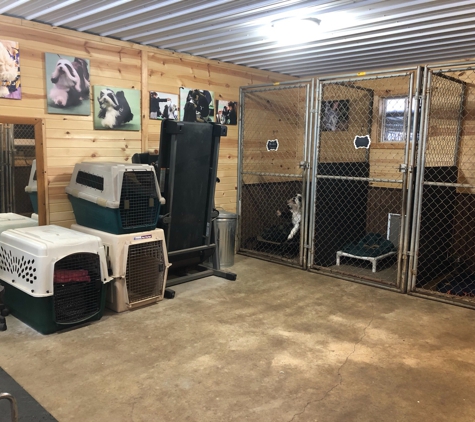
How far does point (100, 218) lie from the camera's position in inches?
146

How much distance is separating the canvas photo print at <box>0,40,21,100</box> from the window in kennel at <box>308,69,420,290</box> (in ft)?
9.61

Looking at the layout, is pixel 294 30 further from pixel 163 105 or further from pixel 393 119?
pixel 393 119

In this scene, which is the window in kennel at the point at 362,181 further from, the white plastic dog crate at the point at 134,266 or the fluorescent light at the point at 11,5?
the fluorescent light at the point at 11,5

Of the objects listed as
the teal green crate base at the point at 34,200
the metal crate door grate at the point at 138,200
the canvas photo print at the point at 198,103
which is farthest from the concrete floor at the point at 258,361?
the canvas photo print at the point at 198,103

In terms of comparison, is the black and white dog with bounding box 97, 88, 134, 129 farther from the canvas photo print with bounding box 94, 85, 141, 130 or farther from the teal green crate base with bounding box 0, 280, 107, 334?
the teal green crate base with bounding box 0, 280, 107, 334

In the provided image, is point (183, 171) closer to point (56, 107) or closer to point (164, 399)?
point (56, 107)

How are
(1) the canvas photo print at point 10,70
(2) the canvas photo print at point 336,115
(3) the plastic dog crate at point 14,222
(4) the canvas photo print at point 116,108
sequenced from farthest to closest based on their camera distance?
(2) the canvas photo print at point 336,115 < (4) the canvas photo print at point 116,108 < (3) the plastic dog crate at point 14,222 < (1) the canvas photo print at point 10,70

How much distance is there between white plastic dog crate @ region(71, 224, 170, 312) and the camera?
3.58 meters

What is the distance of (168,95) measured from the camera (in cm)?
488

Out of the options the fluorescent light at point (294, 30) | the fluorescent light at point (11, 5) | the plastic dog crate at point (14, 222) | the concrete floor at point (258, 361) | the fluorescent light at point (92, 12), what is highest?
the fluorescent light at point (294, 30)

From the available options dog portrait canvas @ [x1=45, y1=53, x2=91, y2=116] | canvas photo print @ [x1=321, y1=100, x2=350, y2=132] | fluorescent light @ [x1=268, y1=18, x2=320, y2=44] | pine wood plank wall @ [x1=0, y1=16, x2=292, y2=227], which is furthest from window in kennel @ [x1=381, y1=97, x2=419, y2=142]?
dog portrait canvas @ [x1=45, y1=53, x2=91, y2=116]

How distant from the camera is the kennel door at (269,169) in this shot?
215 inches

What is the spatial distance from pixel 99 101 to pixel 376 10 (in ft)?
8.71

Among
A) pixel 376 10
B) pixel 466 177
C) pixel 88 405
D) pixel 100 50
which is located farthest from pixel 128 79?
pixel 466 177
